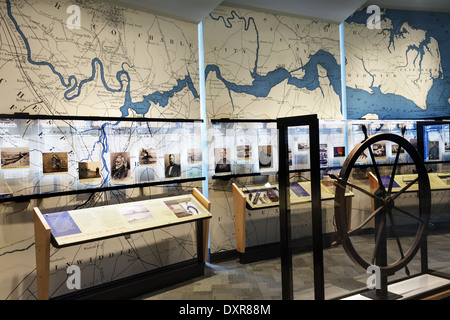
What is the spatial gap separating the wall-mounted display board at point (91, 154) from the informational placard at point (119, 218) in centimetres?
25

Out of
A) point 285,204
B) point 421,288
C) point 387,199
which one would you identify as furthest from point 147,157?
point 421,288

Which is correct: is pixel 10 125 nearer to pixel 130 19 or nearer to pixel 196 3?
pixel 130 19

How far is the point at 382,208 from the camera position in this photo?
9.23 feet

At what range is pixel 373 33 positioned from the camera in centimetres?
598

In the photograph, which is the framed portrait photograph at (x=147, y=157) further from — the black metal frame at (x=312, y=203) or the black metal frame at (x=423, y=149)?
the black metal frame at (x=423, y=149)

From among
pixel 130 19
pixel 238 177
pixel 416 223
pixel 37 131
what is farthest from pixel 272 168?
pixel 37 131

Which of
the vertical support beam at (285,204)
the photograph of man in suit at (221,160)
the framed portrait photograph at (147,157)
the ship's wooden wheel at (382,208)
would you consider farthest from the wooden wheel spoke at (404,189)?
the framed portrait photograph at (147,157)

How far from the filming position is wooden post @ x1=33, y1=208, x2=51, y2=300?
117 inches

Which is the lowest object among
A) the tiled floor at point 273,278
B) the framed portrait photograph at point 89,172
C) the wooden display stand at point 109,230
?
A: the tiled floor at point 273,278

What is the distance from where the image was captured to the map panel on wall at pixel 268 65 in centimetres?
488

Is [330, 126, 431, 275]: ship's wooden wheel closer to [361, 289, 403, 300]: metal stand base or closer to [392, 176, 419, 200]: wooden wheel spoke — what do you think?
[392, 176, 419, 200]: wooden wheel spoke

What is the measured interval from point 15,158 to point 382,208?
305cm

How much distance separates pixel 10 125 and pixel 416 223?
11.6ft

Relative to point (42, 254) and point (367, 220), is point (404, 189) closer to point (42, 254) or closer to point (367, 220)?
point (367, 220)
